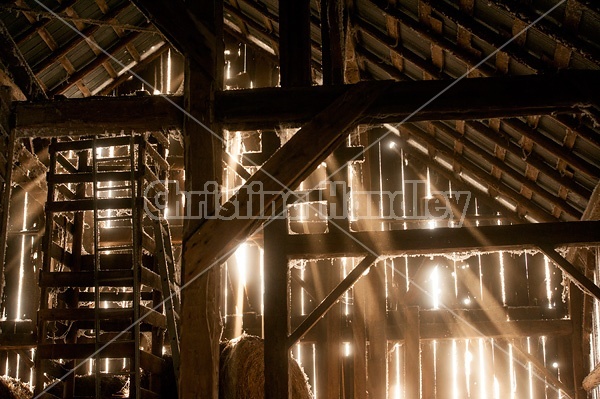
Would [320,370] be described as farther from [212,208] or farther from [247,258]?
[212,208]

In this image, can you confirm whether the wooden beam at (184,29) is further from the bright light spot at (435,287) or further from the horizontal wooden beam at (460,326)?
the bright light spot at (435,287)

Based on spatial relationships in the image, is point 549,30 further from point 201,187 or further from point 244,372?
point 244,372

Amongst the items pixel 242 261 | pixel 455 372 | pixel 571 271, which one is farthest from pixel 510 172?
pixel 242 261

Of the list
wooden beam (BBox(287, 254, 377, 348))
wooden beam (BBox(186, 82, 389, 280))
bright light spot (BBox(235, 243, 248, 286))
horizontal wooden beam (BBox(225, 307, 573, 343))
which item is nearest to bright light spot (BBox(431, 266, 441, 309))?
horizontal wooden beam (BBox(225, 307, 573, 343))

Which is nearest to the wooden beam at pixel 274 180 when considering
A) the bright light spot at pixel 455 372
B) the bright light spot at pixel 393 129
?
the bright light spot at pixel 393 129

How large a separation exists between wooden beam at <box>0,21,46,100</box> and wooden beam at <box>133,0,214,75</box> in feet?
3.61

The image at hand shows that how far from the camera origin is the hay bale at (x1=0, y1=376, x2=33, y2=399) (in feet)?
20.2

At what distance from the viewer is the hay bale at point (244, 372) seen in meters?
6.66

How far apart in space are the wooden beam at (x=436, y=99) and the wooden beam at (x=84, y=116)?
69cm

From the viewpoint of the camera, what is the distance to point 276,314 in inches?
222

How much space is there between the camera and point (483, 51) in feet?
25.5

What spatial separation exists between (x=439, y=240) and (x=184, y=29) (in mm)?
2849

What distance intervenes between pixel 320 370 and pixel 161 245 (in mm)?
5201

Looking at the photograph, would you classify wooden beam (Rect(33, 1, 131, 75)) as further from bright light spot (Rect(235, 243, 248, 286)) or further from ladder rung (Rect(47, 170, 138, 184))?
ladder rung (Rect(47, 170, 138, 184))
